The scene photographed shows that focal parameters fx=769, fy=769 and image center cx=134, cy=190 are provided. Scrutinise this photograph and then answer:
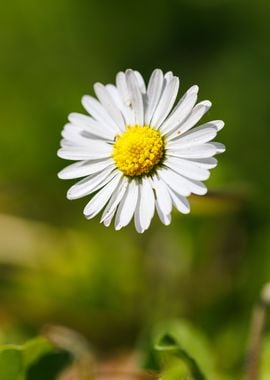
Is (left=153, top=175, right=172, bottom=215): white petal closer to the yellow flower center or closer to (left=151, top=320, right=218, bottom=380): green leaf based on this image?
the yellow flower center

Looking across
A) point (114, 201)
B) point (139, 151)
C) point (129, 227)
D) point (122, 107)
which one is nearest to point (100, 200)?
point (114, 201)

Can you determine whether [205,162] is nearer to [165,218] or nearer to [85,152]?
[165,218]

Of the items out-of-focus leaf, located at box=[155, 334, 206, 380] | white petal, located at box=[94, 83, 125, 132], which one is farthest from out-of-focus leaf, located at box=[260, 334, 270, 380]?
white petal, located at box=[94, 83, 125, 132]

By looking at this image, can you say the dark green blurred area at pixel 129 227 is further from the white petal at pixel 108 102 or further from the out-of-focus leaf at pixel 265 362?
the white petal at pixel 108 102

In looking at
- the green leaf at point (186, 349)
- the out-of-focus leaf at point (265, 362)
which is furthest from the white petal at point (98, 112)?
the out-of-focus leaf at point (265, 362)

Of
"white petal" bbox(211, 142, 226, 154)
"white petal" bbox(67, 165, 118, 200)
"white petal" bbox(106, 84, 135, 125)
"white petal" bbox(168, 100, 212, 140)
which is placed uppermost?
"white petal" bbox(106, 84, 135, 125)

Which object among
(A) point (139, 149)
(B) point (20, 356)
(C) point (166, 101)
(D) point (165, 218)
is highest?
(C) point (166, 101)
